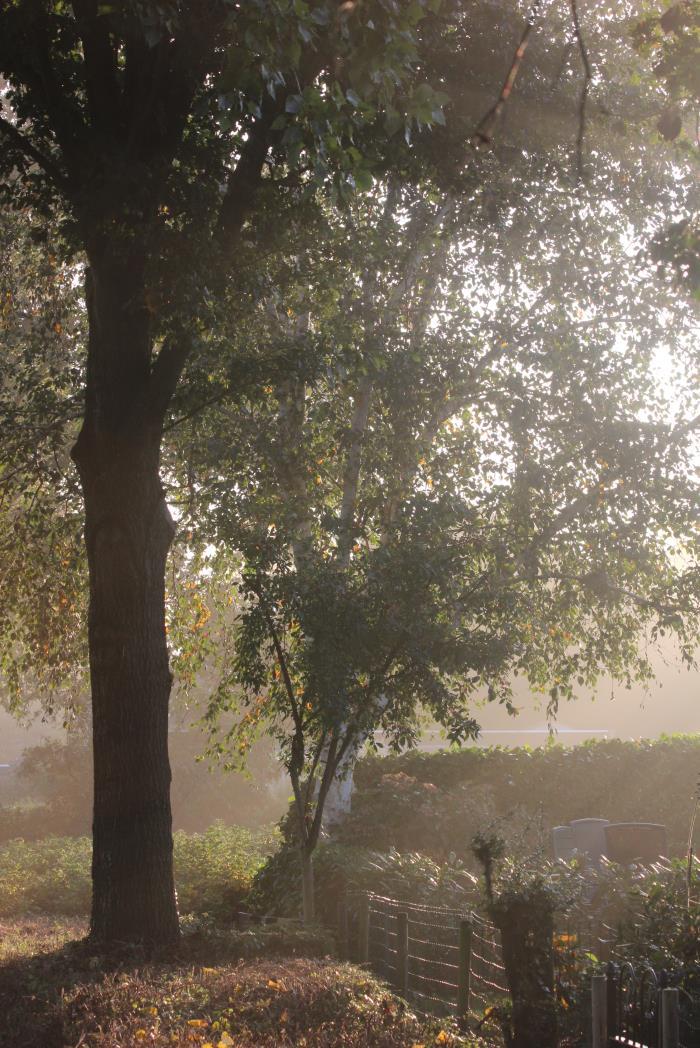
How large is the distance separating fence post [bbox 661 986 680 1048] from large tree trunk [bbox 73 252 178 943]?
4.88m

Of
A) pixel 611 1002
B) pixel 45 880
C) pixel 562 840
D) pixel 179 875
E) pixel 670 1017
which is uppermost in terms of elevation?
pixel 670 1017

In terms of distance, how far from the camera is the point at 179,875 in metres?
17.6

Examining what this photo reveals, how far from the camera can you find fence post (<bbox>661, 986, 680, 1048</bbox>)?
A: 5.14 m

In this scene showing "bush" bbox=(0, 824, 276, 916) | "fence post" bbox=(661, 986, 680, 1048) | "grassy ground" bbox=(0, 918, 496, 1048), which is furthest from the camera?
"bush" bbox=(0, 824, 276, 916)

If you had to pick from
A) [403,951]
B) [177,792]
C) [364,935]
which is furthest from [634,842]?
[177,792]

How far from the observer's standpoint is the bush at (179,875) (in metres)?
15.4

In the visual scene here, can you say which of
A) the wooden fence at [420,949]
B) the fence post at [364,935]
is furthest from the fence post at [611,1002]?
the fence post at [364,935]

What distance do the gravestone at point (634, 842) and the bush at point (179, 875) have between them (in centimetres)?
559

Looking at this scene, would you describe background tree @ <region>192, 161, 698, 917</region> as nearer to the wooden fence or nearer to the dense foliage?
the wooden fence

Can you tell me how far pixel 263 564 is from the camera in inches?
392

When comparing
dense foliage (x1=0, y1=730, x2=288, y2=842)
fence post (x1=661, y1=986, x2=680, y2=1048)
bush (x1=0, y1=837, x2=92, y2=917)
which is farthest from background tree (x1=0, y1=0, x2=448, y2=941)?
dense foliage (x1=0, y1=730, x2=288, y2=842)

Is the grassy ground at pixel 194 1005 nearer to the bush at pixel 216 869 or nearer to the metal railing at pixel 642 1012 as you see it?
the metal railing at pixel 642 1012

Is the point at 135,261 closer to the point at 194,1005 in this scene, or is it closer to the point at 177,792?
the point at 194,1005

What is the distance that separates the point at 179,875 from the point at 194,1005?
1156cm
